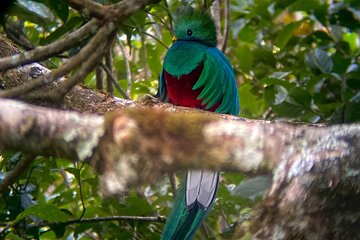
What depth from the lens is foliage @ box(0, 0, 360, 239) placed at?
9.08ft

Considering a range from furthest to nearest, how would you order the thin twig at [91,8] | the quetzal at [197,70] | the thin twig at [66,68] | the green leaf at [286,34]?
the green leaf at [286,34] < the quetzal at [197,70] < the thin twig at [91,8] < the thin twig at [66,68]

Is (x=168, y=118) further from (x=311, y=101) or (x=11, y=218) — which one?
(x=311, y=101)

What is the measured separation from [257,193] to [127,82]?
118cm

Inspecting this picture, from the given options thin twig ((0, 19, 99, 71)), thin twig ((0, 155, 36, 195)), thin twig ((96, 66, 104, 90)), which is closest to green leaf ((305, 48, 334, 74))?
thin twig ((96, 66, 104, 90))

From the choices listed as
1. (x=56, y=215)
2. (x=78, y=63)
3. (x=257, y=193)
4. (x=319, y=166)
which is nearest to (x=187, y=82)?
(x=257, y=193)

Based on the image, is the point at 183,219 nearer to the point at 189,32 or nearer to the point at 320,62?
the point at 189,32

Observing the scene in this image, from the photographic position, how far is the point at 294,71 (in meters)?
3.78

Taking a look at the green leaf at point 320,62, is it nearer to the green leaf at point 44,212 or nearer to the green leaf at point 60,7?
the green leaf at point 60,7

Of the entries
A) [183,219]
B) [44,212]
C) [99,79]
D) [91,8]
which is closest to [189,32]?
[99,79]

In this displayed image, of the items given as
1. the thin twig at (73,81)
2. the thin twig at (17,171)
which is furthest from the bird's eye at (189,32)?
the thin twig at (73,81)

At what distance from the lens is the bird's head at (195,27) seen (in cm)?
323

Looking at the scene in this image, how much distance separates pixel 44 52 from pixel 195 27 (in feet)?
5.45

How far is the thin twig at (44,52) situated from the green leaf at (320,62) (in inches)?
74.7

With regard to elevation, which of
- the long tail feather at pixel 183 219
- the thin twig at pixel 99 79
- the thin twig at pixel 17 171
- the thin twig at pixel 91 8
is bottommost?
the long tail feather at pixel 183 219
